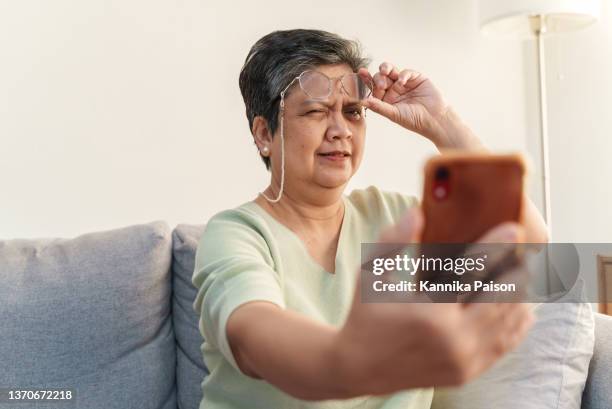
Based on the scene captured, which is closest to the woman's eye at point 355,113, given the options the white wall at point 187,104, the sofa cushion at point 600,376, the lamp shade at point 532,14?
the sofa cushion at point 600,376

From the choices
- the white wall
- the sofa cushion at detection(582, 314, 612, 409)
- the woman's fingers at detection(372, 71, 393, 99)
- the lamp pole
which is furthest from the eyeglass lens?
the lamp pole

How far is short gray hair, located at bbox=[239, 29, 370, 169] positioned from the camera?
151cm

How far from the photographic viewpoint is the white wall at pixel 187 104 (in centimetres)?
225

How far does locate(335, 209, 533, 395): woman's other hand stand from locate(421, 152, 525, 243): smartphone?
17 millimetres

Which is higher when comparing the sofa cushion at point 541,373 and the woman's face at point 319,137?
the woman's face at point 319,137

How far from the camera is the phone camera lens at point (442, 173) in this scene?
637mm

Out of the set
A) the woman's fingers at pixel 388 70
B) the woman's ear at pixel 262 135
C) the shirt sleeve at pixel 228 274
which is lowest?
the shirt sleeve at pixel 228 274

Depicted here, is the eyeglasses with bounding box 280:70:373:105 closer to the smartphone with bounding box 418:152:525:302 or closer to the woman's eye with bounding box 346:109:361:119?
the woman's eye with bounding box 346:109:361:119

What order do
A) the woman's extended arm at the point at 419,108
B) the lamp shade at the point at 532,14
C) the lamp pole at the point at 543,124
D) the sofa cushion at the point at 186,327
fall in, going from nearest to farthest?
the woman's extended arm at the point at 419,108 → the sofa cushion at the point at 186,327 → the lamp shade at the point at 532,14 → the lamp pole at the point at 543,124

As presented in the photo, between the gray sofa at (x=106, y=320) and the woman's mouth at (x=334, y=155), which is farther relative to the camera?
the gray sofa at (x=106, y=320)

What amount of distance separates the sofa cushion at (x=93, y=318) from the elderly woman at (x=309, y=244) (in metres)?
0.37

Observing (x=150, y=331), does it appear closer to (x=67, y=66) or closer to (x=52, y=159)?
(x=52, y=159)

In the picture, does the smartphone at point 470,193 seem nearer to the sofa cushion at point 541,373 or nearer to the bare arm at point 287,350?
the bare arm at point 287,350

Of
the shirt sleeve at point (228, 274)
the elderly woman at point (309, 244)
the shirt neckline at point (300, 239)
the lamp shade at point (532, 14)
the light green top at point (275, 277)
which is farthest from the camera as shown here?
the lamp shade at point (532, 14)
